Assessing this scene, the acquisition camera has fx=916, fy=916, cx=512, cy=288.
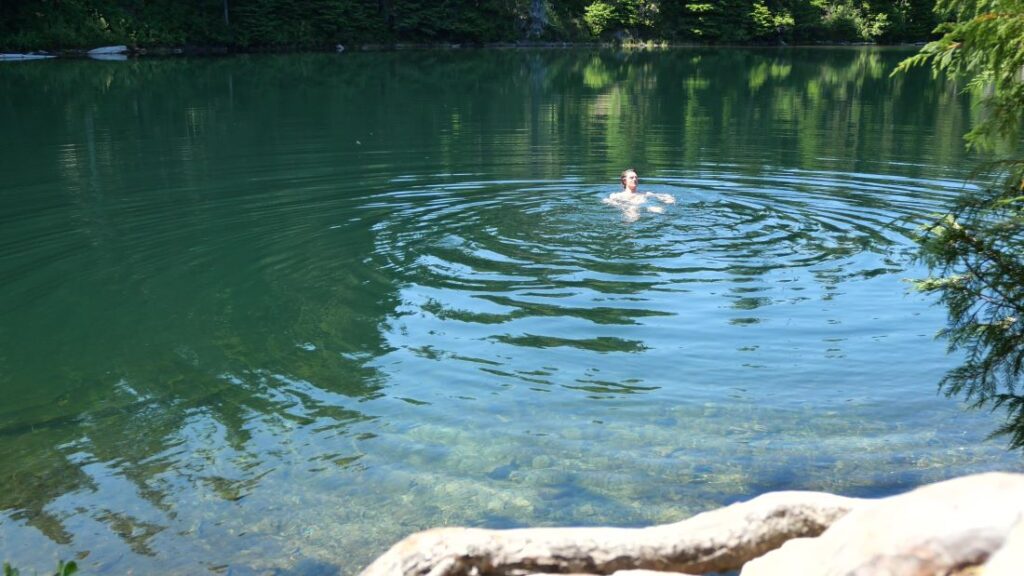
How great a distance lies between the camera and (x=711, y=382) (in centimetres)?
708

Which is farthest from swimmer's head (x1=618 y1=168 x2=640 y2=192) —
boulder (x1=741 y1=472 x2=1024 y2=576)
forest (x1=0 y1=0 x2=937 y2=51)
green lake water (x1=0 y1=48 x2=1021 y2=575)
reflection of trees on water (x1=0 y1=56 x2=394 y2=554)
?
forest (x1=0 y1=0 x2=937 y2=51)

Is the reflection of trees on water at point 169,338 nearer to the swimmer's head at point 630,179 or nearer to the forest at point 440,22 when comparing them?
the swimmer's head at point 630,179

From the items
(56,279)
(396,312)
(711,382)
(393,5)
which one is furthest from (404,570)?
(393,5)

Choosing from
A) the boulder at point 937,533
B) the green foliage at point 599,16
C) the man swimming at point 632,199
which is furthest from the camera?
the green foliage at point 599,16

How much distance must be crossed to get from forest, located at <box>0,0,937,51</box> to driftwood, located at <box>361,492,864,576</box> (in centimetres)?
5032

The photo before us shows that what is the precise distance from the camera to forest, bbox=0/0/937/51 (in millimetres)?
48438

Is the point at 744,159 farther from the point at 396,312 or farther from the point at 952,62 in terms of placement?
the point at 952,62

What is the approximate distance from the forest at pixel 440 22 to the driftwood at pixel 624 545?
5032cm

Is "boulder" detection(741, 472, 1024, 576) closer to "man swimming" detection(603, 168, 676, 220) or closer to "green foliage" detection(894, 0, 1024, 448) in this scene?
"green foliage" detection(894, 0, 1024, 448)

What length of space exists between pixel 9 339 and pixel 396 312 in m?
3.43

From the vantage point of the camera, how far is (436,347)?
792 centimetres

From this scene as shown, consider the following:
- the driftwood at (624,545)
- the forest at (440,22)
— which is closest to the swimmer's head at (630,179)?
the driftwood at (624,545)

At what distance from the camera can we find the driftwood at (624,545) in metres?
3.52

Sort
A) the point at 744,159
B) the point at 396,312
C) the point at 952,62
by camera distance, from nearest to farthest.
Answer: the point at 952,62 < the point at 396,312 < the point at 744,159
